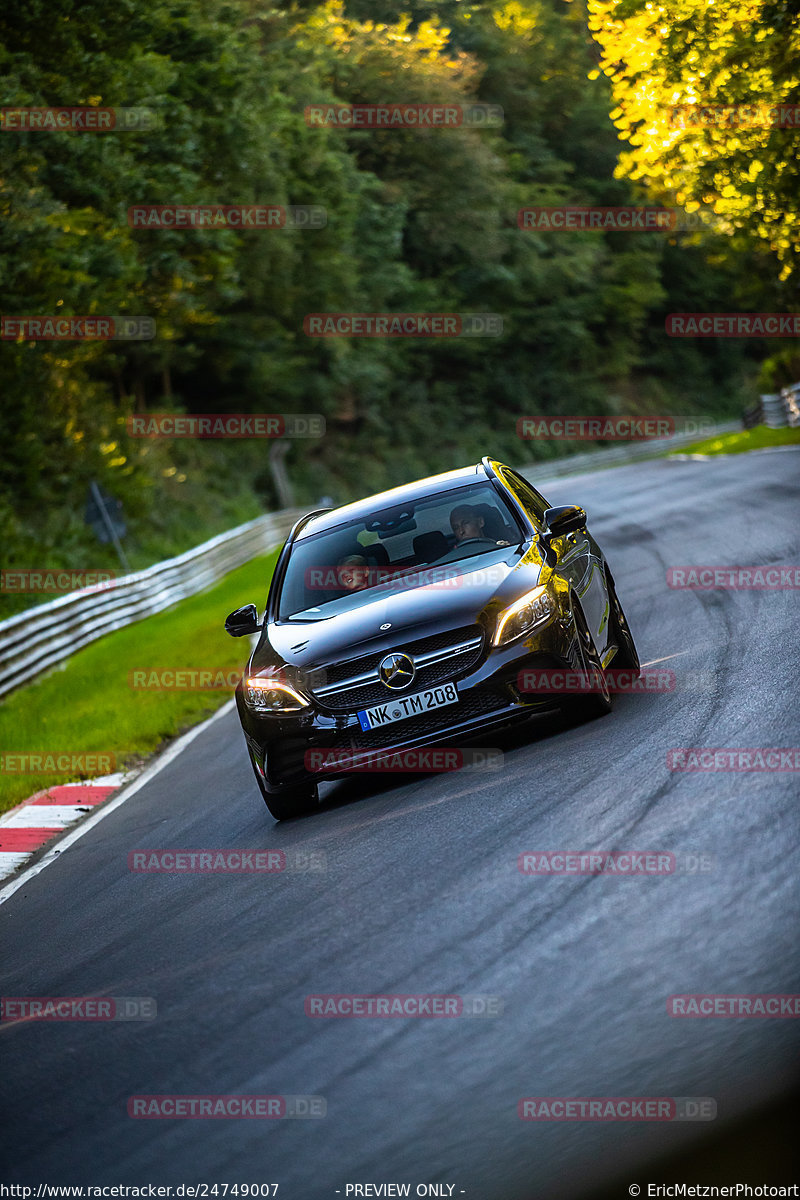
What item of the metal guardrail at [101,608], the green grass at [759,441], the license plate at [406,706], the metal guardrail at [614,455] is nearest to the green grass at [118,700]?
the metal guardrail at [101,608]

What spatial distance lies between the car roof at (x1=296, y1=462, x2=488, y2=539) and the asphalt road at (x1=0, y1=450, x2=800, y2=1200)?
5.81ft

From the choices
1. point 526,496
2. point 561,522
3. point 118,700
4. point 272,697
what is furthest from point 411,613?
point 118,700

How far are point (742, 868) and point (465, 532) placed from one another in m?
4.09

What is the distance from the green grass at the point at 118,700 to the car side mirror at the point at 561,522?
17.9 ft

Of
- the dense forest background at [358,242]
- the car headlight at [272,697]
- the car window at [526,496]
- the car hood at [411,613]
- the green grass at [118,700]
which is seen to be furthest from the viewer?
the dense forest background at [358,242]

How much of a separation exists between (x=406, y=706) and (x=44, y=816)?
Answer: 14.6 feet

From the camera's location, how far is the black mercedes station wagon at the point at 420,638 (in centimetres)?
780

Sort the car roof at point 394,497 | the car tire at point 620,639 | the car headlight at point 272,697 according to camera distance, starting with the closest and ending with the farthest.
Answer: the car headlight at point 272,697
the car tire at point 620,639
the car roof at point 394,497

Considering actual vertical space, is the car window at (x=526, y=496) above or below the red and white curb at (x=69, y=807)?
above

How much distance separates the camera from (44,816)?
11117mm

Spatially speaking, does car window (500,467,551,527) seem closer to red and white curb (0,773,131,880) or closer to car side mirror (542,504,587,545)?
car side mirror (542,504,587,545)

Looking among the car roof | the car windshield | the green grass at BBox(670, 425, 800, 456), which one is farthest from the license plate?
the green grass at BBox(670, 425, 800, 456)

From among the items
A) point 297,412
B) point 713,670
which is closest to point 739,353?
point 297,412

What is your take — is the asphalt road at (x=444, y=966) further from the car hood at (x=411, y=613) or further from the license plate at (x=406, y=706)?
the car hood at (x=411, y=613)
